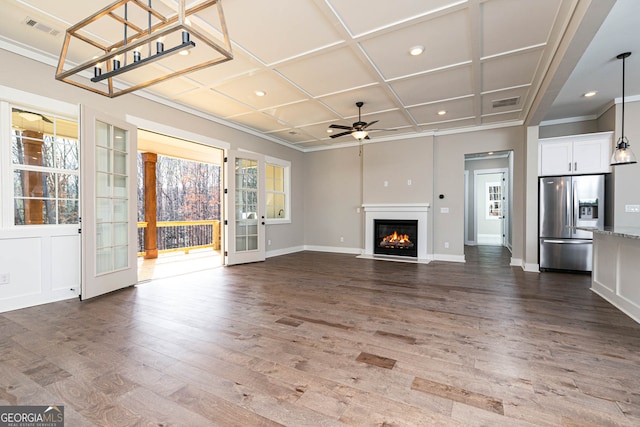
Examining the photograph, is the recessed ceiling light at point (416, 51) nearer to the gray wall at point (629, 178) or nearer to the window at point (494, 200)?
the gray wall at point (629, 178)

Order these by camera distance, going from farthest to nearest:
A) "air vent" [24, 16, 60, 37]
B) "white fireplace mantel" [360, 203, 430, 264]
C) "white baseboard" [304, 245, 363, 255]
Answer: "white baseboard" [304, 245, 363, 255]
"white fireplace mantel" [360, 203, 430, 264]
"air vent" [24, 16, 60, 37]

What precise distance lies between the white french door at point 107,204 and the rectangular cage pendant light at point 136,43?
2.06 feet

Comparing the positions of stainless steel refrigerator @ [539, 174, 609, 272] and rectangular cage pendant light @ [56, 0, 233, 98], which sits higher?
rectangular cage pendant light @ [56, 0, 233, 98]

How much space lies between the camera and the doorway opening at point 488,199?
8.81 m

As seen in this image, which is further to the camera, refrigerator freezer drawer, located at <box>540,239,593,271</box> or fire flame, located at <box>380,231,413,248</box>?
fire flame, located at <box>380,231,413,248</box>

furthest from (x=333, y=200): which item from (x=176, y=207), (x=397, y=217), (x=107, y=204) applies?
(x=176, y=207)

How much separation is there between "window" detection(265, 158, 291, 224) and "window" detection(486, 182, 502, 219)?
7513 mm

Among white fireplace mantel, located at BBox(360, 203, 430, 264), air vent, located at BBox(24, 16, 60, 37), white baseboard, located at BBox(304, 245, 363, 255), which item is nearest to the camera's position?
air vent, located at BBox(24, 16, 60, 37)

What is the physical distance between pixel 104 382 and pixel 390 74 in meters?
4.35

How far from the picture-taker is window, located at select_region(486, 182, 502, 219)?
408 inches

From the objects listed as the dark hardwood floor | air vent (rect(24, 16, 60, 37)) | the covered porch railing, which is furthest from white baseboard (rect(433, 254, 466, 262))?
air vent (rect(24, 16, 60, 37))

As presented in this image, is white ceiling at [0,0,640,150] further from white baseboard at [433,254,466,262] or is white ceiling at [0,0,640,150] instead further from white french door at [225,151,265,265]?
white baseboard at [433,254,466,262]

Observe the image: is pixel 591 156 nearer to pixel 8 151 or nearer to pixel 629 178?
pixel 629 178

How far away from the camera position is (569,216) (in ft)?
16.8
